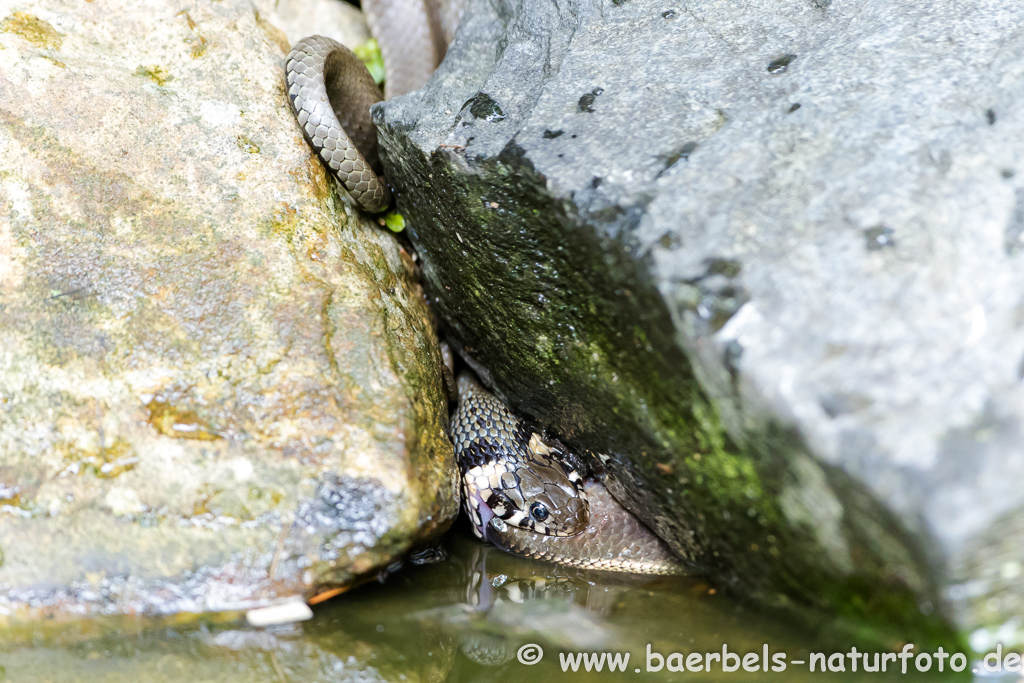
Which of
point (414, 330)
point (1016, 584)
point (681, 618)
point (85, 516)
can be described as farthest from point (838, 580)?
point (85, 516)

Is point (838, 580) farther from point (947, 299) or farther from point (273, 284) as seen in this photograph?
point (273, 284)

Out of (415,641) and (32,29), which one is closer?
(415,641)

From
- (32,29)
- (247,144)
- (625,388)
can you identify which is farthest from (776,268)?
(32,29)

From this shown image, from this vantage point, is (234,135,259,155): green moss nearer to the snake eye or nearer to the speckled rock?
the speckled rock

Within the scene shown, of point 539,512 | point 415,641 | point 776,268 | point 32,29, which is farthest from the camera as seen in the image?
point 539,512

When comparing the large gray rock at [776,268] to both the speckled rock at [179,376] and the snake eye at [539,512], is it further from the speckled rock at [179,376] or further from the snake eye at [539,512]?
the speckled rock at [179,376]

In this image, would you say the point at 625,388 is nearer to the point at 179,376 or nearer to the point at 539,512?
the point at 539,512

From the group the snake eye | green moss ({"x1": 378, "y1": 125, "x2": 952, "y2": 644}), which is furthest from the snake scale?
green moss ({"x1": 378, "y1": 125, "x2": 952, "y2": 644})
